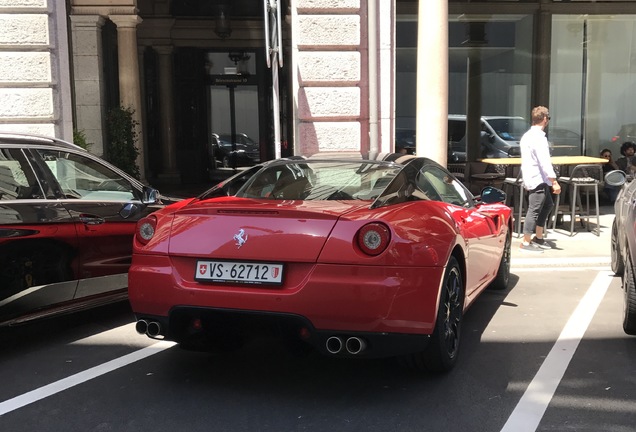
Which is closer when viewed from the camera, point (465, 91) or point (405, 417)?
point (405, 417)

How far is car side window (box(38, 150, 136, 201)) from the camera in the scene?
521 cm

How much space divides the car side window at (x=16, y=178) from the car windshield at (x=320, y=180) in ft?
4.97

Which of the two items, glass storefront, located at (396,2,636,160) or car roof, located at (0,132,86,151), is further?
glass storefront, located at (396,2,636,160)

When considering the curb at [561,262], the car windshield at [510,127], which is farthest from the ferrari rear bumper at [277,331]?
the car windshield at [510,127]

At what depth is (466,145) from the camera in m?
14.6

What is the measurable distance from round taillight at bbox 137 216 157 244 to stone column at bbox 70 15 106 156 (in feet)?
32.4

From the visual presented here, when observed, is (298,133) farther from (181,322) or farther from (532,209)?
(181,322)

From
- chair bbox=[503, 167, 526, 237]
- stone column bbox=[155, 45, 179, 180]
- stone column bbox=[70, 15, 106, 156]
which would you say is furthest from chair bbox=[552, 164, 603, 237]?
stone column bbox=[155, 45, 179, 180]

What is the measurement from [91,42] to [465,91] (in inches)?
299

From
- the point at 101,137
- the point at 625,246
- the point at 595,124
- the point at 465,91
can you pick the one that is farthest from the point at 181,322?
the point at 595,124

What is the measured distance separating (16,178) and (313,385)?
2.57 meters

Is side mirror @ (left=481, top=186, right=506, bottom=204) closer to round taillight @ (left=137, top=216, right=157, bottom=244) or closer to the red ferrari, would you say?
the red ferrari

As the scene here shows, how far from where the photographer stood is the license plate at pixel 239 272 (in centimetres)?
371

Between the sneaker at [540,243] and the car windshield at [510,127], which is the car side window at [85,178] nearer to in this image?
the sneaker at [540,243]
